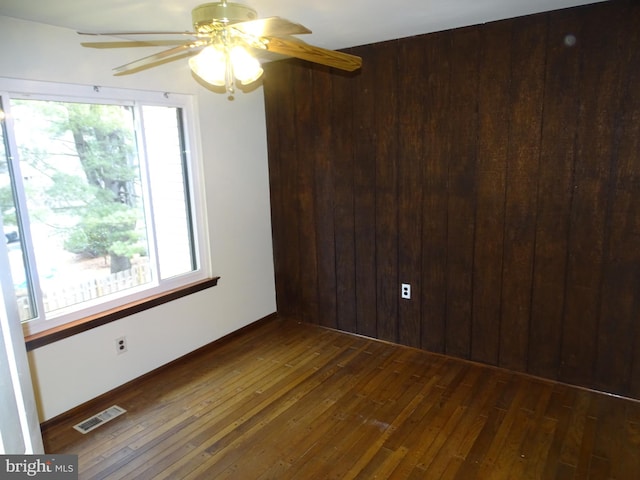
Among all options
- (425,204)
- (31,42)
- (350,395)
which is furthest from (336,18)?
(350,395)

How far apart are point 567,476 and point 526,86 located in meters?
2.23

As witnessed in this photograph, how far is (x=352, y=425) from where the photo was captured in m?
2.55

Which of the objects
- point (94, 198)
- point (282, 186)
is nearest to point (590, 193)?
point (282, 186)

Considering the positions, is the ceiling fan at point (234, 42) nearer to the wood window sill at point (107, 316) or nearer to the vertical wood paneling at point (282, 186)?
the wood window sill at point (107, 316)

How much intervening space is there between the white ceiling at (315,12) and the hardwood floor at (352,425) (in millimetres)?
2352

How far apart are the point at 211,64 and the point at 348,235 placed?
2.15 m

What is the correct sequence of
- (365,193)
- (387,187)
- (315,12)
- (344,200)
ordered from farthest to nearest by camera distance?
(344,200)
(365,193)
(387,187)
(315,12)

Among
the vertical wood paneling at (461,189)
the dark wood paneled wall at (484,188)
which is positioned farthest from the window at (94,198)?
the vertical wood paneling at (461,189)

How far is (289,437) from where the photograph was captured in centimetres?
246

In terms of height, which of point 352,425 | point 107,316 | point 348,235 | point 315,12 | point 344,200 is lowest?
point 352,425

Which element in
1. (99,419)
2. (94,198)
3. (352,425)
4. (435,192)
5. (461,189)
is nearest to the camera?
(352,425)

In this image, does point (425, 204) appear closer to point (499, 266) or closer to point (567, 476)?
point (499, 266)

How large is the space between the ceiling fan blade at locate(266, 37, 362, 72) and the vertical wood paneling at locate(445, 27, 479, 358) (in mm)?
1289

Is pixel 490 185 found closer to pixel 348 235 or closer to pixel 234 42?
pixel 348 235
